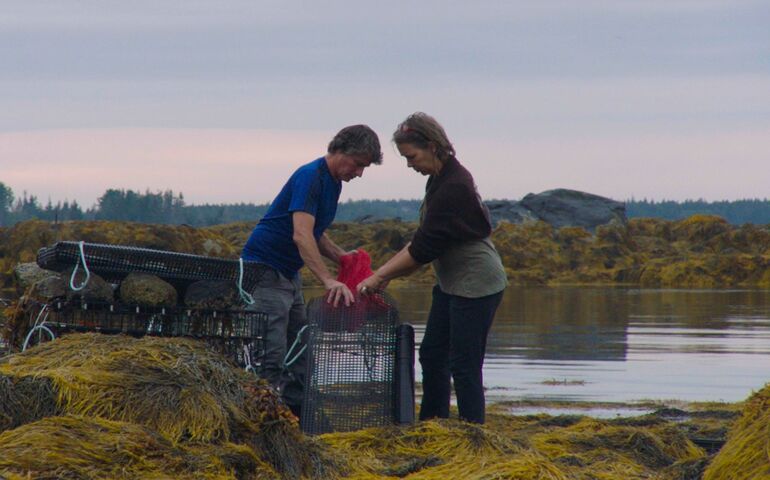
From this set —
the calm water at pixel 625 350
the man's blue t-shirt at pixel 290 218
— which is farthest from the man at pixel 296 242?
the calm water at pixel 625 350

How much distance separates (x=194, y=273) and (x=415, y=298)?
23254 mm

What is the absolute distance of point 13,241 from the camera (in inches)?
1662

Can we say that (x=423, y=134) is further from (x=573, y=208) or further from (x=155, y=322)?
(x=573, y=208)

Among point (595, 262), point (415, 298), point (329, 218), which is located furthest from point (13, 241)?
point (329, 218)

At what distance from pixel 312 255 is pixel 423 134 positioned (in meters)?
0.97

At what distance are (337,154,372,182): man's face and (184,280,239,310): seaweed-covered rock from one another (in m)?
0.97

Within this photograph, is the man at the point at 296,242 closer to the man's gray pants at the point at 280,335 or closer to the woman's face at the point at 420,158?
the man's gray pants at the point at 280,335

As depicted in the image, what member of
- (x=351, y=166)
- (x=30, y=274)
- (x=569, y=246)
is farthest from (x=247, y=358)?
(x=569, y=246)

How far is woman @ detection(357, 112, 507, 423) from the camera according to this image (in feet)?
24.3

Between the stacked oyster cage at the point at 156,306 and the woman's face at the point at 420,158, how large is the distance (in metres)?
1.18

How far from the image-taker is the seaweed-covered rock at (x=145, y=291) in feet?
24.3

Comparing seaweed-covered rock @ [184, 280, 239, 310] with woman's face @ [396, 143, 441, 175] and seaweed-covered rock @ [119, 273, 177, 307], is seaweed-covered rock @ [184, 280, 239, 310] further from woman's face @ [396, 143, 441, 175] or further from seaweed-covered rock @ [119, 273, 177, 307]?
woman's face @ [396, 143, 441, 175]

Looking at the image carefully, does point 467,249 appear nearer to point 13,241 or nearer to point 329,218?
point 329,218

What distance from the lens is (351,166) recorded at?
7.80 m
